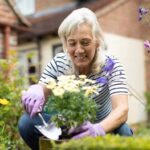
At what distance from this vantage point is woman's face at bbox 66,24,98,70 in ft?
8.70

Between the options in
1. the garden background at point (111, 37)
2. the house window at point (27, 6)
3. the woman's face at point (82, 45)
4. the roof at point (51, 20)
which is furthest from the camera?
the house window at point (27, 6)

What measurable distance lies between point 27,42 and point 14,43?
3909 mm

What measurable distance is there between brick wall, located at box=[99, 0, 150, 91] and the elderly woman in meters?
11.2

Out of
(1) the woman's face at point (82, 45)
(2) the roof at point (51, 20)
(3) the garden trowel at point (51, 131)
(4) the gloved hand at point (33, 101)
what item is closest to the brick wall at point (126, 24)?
(2) the roof at point (51, 20)

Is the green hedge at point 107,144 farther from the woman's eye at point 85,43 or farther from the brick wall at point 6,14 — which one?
the brick wall at point 6,14

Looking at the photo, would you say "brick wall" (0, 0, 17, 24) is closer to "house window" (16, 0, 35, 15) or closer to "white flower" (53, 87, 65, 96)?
"house window" (16, 0, 35, 15)

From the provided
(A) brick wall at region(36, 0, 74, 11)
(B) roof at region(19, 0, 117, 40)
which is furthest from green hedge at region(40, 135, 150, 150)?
(A) brick wall at region(36, 0, 74, 11)

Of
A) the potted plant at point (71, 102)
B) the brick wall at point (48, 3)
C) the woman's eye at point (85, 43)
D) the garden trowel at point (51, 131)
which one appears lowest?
the garden trowel at point (51, 131)

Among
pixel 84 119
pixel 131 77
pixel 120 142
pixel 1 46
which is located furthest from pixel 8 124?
pixel 131 77

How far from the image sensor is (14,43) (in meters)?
11.5

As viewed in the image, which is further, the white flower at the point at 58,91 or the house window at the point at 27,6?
the house window at the point at 27,6

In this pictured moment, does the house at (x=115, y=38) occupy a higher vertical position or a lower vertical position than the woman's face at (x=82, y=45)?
higher

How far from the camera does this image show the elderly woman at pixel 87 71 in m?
2.56

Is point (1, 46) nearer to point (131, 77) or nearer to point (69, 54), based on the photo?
point (131, 77)
